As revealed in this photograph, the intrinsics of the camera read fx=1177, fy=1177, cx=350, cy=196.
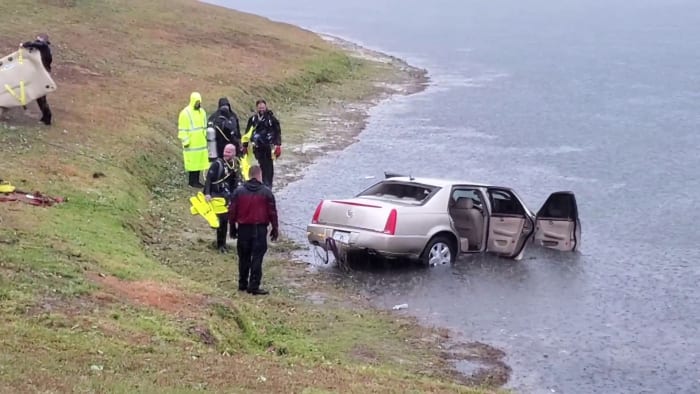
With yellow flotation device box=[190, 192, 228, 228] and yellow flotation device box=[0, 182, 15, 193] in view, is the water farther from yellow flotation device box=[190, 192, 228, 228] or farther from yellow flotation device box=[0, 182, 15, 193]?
yellow flotation device box=[0, 182, 15, 193]

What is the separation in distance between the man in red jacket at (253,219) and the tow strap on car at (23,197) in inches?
145

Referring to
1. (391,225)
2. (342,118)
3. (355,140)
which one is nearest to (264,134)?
(391,225)

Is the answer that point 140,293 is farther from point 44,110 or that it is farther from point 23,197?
point 44,110

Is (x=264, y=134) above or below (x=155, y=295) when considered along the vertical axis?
above

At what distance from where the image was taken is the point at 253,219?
14344mm

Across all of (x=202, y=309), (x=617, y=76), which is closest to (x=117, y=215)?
(x=202, y=309)

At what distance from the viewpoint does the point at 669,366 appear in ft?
41.7

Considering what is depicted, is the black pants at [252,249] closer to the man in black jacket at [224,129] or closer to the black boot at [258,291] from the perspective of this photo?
the black boot at [258,291]

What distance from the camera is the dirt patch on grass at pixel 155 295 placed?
40.2ft

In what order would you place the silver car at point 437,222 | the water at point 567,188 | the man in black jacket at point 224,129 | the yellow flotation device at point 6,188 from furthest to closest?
1. the man in black jacket at point 224,129
2. the yellow flotation device at point 6,188
3. the silver car at point 437,222
4. the water at point 567,188

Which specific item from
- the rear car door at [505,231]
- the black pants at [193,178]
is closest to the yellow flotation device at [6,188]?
the black pants at [193,178]

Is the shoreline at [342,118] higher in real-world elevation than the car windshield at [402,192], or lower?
lower

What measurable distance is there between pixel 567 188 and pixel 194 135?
8393 mm

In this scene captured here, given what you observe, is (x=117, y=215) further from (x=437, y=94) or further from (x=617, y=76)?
(x=617, y=76)
